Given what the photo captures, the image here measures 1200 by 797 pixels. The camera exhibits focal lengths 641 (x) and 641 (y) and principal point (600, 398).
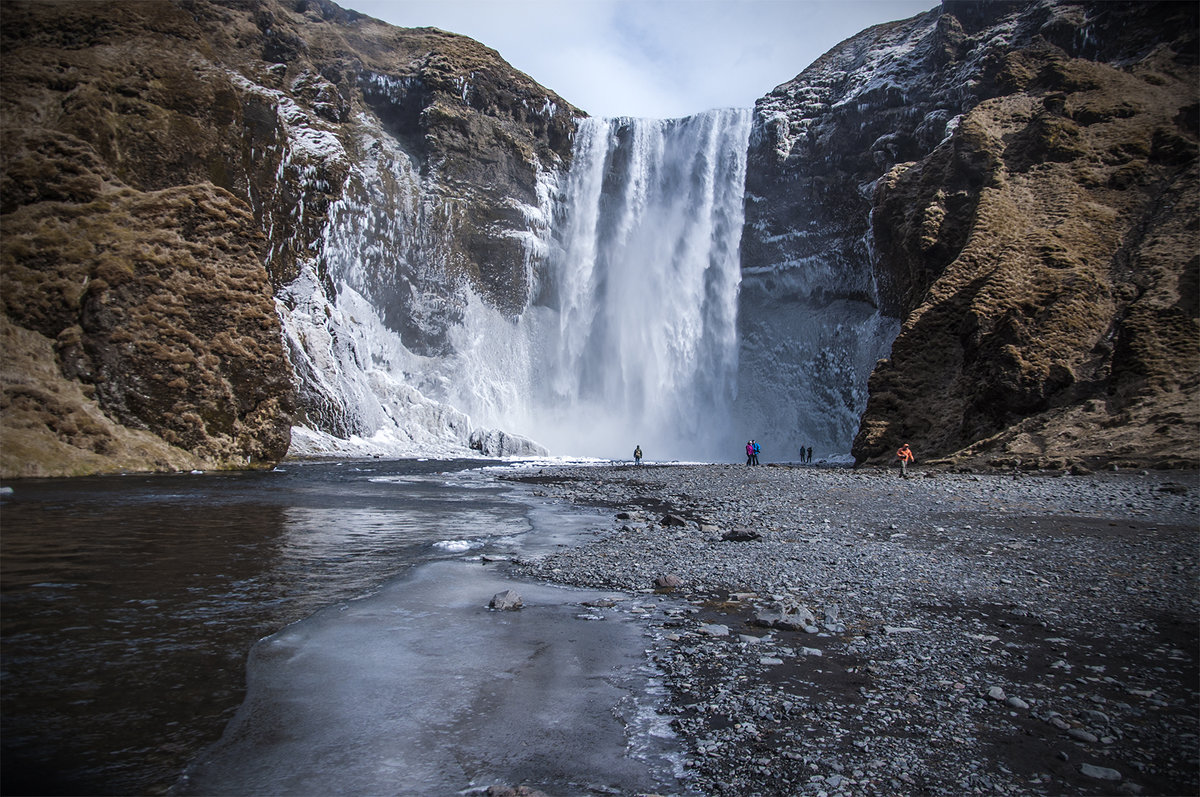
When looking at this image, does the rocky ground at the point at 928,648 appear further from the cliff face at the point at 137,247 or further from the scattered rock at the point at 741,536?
the cliff face at the point at 137,247

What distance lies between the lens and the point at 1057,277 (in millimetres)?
24266

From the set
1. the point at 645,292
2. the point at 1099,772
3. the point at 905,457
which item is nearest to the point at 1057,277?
the point at 905,457

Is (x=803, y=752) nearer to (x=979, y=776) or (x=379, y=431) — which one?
(x=979, y=776)

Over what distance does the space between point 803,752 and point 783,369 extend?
57.3 meters

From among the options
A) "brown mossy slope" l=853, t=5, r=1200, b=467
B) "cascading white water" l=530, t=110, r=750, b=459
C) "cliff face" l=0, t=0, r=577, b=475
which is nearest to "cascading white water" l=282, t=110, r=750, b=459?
"cascading white water" l=530, t=110, r=750, b=459

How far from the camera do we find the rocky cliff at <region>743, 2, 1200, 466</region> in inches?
806

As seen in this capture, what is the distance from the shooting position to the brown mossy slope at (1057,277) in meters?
20.3

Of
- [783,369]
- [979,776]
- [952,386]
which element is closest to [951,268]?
[952,386]

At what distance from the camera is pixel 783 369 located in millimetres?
58781

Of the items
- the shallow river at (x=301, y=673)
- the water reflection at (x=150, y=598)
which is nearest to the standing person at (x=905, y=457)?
the water reflection at (x=150, y=598)

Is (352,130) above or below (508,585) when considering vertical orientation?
above

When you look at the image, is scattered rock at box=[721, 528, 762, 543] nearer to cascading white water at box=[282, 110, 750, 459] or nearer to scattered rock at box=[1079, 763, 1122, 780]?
scattered rock at box=[1079, 763, 1122, 780]

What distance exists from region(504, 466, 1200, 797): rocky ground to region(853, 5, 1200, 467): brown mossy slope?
371 inches

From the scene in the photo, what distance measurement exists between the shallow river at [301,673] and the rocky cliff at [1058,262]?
758 inches
